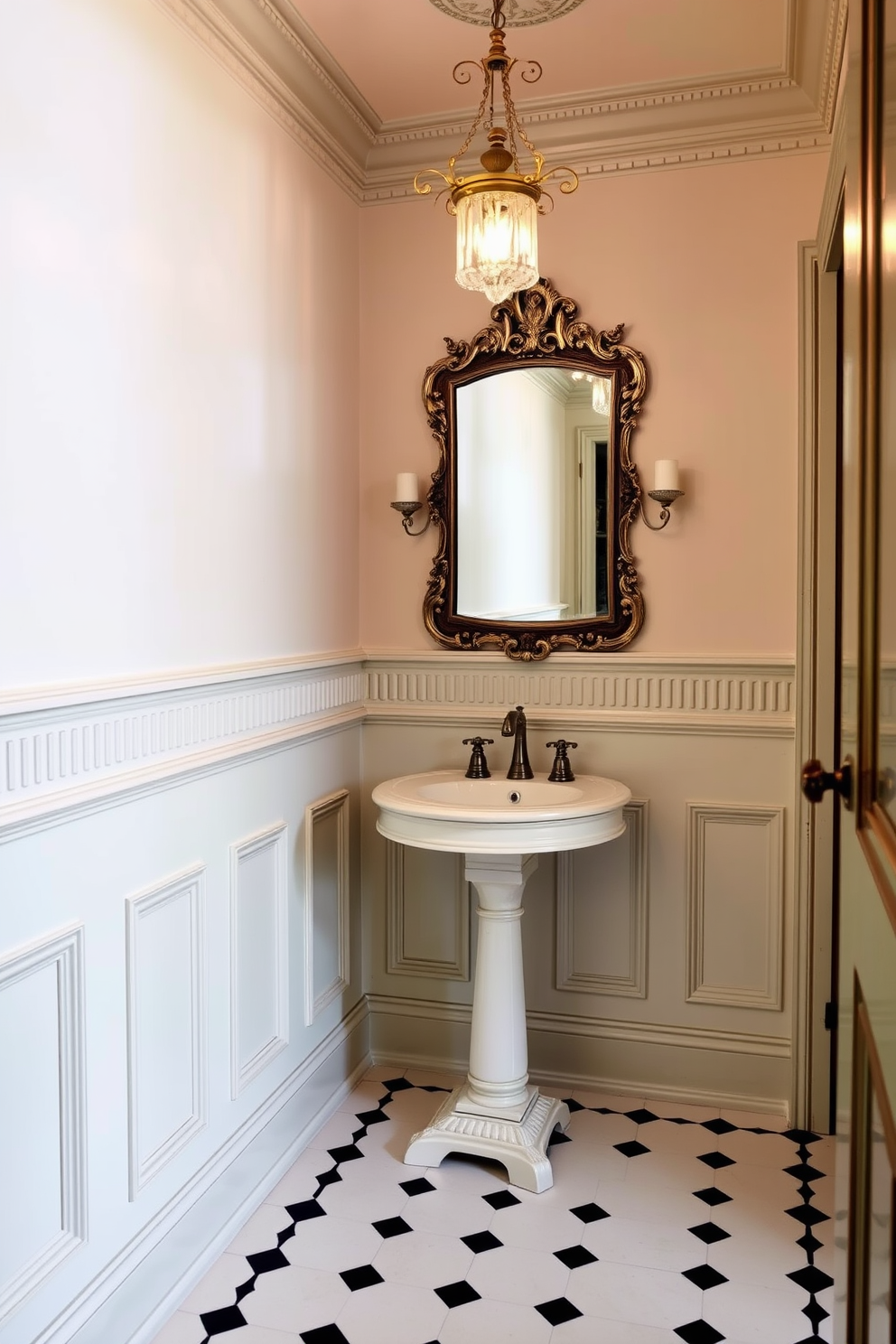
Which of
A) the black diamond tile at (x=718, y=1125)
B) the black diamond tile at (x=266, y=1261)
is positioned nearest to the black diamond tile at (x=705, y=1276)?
the black diamond tile at (x=718, y=1125)

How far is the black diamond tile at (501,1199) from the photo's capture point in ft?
7.02

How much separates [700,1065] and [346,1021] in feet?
2.99

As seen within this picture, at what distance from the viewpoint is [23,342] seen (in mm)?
1445

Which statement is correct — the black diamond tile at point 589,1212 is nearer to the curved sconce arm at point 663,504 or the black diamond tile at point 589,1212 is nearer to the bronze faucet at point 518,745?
the bronze faucet at point 518,745

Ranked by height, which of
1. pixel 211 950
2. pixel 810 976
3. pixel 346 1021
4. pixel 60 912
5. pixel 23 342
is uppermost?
pixel 23 342

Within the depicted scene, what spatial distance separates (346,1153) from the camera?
2.34 meters

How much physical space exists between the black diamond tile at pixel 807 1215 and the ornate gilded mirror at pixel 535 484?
51.6 inches

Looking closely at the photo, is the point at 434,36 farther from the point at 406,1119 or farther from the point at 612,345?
the point at 406,1119

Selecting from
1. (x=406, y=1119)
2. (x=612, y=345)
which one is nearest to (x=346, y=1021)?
(x=406, y=1119)

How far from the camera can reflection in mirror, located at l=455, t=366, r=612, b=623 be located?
2607mm

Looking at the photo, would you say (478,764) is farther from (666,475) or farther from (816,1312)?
(816,1312)

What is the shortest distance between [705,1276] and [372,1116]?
894mm

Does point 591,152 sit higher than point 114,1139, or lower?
higher

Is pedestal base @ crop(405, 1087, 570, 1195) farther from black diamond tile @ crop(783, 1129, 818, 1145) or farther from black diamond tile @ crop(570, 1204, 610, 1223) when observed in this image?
black diamond tile @ crop(783, 1129, 818, 1145)
